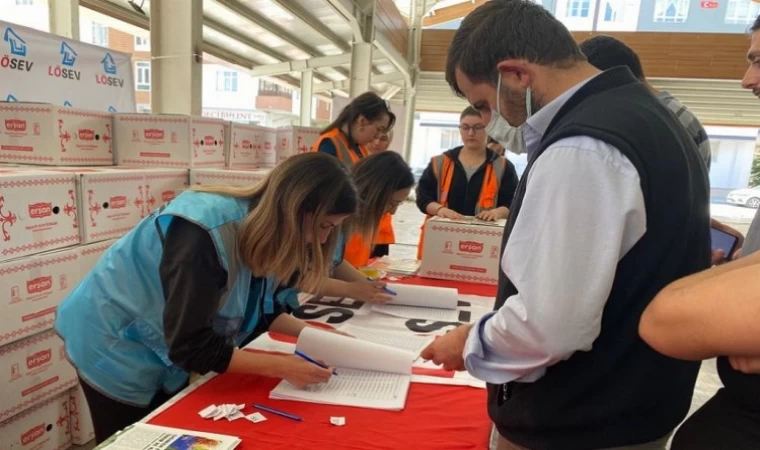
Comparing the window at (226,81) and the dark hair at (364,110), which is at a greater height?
the window at (226,81)

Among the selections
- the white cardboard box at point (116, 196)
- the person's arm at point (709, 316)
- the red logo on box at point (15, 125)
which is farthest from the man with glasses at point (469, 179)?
the person's arm at point (709, 316)

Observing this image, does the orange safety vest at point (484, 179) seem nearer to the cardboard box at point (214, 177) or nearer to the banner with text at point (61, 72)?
the cardboard box at point (214, 177)

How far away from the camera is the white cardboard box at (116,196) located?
6.13 feet

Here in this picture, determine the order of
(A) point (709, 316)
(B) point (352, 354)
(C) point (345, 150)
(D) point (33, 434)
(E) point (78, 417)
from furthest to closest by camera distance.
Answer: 1. (C) point (345, 150)
2. (E) point (78, 417)
3. (D) point (33, 434)
4. (B) point (352, 354)
5. (A) point (709, 316)

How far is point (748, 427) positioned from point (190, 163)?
247 centimetres

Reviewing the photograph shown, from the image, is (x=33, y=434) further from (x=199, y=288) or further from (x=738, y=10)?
(x=738, y=10)

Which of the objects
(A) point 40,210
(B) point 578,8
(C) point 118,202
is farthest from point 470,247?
(B) point 578,8

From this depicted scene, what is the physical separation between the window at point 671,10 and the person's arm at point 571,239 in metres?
9.17

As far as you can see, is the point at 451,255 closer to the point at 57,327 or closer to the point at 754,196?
the point at 57,327

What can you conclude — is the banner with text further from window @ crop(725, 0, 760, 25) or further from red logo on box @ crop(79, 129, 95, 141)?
window @ crop(725, 0, 760, 25)

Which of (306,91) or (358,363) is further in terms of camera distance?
(306,91)

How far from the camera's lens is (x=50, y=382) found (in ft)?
5.89

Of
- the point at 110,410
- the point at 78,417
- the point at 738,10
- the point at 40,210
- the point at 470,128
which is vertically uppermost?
the point at 738,10

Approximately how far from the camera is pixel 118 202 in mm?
2027
